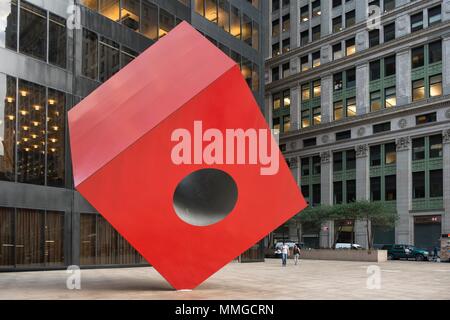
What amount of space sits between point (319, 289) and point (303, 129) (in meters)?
49.8

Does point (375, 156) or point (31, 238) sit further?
point (375, 156)

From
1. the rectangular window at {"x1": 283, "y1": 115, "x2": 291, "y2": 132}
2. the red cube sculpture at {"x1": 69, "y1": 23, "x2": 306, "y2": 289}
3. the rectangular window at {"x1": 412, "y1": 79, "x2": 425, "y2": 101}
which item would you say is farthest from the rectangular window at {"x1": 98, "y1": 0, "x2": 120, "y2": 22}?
the rectangular window at {"x1": 283, "y1": 115, "x2": 291, "y2": 132}

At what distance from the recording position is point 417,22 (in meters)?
53.0

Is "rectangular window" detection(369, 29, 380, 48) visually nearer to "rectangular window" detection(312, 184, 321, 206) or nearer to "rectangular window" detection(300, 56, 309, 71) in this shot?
"rectangular window" detection(300, 56, 309, 71)

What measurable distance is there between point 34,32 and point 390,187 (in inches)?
1568

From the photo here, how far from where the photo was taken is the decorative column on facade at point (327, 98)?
6188cm

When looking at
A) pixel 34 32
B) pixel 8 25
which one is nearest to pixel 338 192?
pixel 34 32

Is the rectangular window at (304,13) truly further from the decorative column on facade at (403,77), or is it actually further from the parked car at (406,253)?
the parked car at (406,253)

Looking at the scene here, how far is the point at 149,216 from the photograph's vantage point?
42.3 feet

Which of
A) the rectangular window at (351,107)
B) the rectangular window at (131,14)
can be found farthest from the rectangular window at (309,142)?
the rectangular window at (131,14)

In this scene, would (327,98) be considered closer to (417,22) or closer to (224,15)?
(417,22)

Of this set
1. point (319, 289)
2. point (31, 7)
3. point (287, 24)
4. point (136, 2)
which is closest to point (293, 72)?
point (287, 24)
